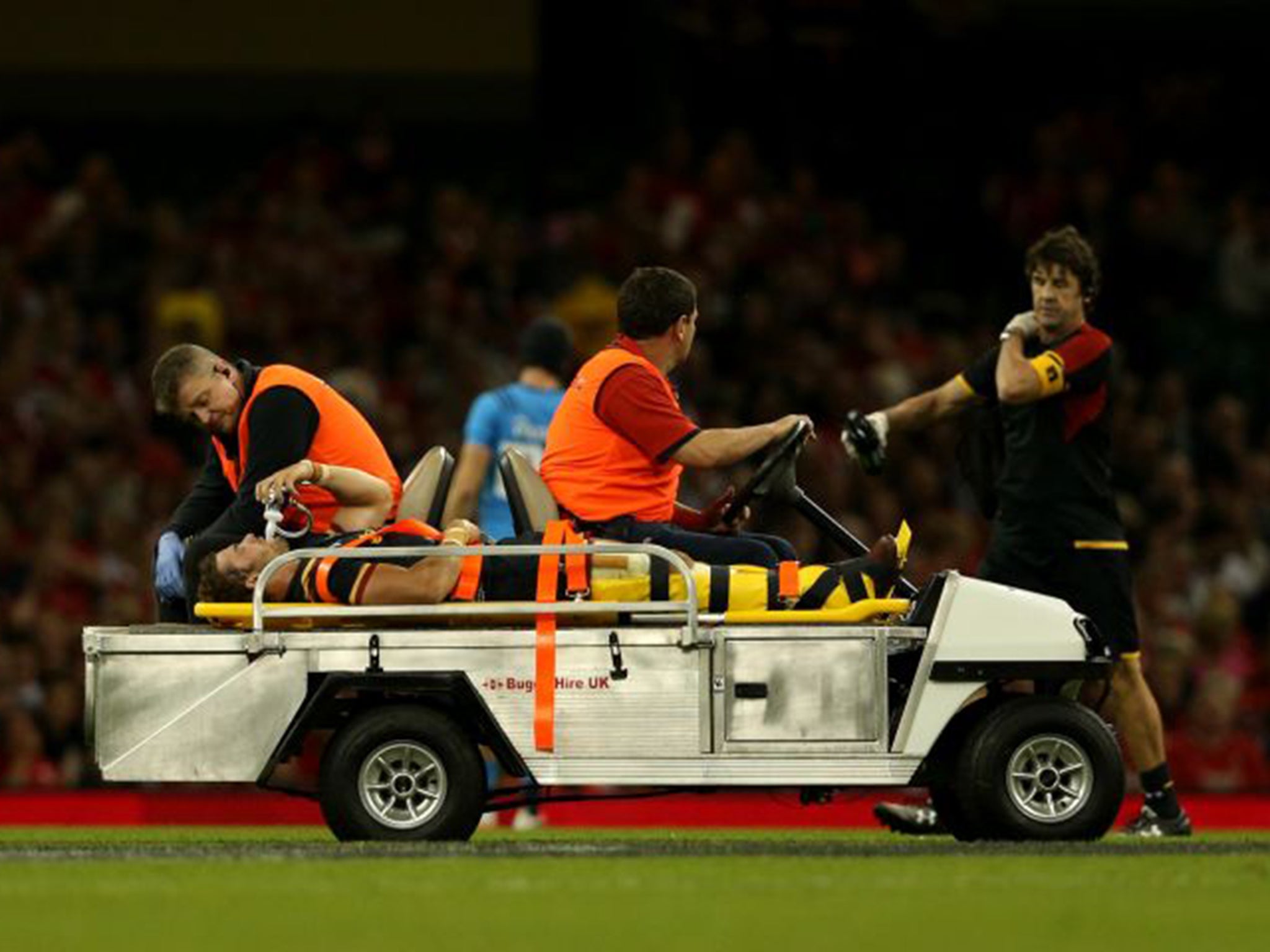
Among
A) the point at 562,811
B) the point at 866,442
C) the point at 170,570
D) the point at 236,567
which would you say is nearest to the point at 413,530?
the point at 236,567

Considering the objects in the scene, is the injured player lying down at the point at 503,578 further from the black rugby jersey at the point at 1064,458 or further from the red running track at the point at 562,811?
the red running track at the point at 562,811

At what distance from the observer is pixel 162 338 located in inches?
756

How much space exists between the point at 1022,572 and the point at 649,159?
10860 mm

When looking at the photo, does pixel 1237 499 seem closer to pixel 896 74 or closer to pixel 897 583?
pixel 896 74

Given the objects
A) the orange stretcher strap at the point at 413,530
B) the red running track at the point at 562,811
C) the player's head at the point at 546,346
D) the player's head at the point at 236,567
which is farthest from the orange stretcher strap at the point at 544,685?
the red running track at the point at 562,811

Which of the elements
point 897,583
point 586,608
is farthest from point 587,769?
point 897,583

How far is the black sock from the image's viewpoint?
38.5 ft

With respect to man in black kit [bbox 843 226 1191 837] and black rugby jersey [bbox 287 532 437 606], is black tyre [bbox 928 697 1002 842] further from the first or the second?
black rugby jersey [bbox 287 532 437 606]

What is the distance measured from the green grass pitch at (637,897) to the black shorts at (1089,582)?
3.00 feet

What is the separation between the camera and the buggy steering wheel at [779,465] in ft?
34.9

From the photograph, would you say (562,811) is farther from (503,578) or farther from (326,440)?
(503,578)

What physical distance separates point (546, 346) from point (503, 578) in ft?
11.8

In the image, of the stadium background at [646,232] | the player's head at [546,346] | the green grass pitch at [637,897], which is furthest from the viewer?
the stadium background at [646,232]

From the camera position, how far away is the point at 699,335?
20.2 metres
